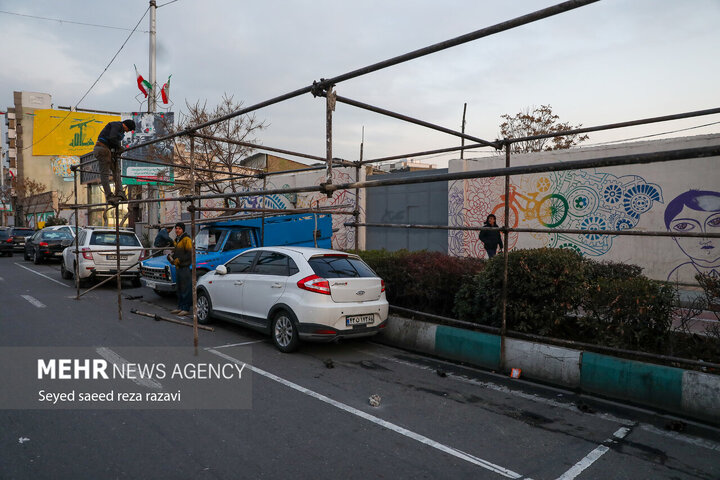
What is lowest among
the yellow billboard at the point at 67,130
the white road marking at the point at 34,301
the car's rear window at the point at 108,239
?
the white road marking at the point at 34,301

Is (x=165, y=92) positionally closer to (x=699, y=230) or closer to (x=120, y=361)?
(x=120, y=361)

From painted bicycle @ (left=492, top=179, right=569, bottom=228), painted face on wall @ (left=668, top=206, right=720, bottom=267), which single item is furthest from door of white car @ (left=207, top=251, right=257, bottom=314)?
painted face on wall @ (left=668, top=206, right=720, bottom=267)

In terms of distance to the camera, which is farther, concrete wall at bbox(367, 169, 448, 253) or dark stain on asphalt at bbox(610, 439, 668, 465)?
concrete wall at bbox(367, 169, 448, 253)

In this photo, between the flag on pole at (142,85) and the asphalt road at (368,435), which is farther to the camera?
the flag on pole at (142,85)

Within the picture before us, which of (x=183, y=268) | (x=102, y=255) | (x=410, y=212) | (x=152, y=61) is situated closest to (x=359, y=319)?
(x=183, y=268)

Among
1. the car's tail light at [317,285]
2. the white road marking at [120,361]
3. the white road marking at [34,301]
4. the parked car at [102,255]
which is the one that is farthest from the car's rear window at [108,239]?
the car's tail light at [317,285]

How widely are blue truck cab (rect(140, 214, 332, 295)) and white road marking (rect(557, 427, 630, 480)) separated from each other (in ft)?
23.7

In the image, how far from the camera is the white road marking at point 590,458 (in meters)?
3.51

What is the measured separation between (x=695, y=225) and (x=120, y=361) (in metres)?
12.3

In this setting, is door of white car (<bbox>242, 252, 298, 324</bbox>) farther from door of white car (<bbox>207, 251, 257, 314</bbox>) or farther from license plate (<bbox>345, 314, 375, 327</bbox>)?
license plate (<bbox>345, 314, 375, 327</bbox>)

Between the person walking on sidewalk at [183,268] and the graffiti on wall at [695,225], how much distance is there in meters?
10.9

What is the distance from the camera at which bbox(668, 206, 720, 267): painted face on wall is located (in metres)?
10.5

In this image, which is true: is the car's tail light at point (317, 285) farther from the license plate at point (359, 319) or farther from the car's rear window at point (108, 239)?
the car's rear window at point (108, 239)

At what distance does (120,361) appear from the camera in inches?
239
